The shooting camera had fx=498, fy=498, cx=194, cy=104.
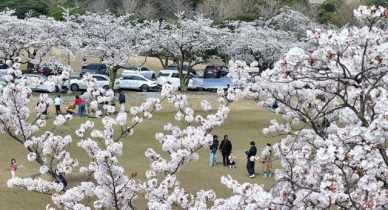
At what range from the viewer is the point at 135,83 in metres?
32.4

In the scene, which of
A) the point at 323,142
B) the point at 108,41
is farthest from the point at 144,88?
the point at 323,142

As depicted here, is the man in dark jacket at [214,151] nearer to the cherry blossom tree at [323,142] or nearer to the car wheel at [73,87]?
the cherry blossom tree at [323,142]

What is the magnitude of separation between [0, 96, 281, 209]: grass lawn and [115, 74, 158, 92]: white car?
524cm

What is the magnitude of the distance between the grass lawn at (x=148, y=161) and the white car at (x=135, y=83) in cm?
524

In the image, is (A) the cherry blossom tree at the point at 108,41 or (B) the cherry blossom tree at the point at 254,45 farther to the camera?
(B) the cherry blossom tree at the point at 254,45

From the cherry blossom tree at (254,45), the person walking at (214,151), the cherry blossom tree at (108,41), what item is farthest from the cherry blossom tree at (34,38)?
the person walking at (214,151)

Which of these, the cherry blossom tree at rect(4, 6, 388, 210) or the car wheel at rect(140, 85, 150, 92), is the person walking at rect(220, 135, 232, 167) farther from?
the car wheel at rect(140, 85, 150, 92)

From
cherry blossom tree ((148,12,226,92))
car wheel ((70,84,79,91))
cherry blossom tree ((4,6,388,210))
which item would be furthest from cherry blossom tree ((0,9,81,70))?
cherry blossom tree ((4,6,388,210))

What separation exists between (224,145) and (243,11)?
50.9 m

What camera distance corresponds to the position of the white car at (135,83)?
3220 centimetres

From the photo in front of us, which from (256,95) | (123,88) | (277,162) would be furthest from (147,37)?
(256,95)

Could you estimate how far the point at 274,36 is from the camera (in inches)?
1499

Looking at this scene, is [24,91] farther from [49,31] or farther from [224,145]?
[49,31]

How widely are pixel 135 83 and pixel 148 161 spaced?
587 inches
